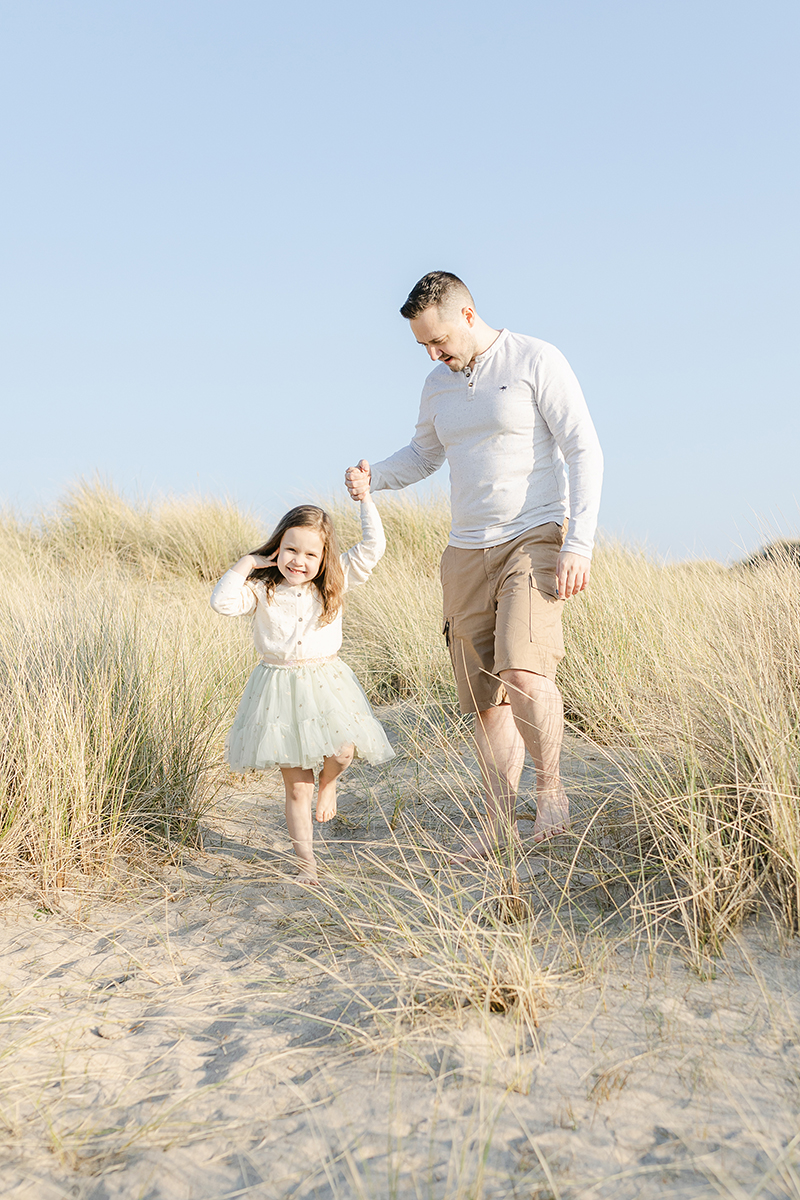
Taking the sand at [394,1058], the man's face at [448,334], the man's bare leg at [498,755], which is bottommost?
the sand at [394,1058]

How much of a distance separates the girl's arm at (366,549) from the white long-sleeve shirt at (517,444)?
308 millimetres

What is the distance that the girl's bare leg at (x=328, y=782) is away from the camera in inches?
126

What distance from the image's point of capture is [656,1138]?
1664 millimetres

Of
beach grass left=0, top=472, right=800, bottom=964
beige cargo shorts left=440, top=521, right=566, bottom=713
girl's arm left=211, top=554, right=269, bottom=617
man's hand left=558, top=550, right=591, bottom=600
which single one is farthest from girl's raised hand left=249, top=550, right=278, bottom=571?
man's hand left=558, top=550, right=591, bottom=600

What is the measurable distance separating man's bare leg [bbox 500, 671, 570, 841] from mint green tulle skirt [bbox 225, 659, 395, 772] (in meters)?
0.55

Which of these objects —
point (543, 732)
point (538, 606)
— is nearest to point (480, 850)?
point (543, 732)

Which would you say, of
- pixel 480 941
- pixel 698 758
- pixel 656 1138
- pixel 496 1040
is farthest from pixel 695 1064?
pixel 698 758

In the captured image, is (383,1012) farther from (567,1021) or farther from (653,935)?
(653,935)

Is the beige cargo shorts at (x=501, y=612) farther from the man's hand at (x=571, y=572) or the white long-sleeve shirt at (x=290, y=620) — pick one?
the white long-sleeve shirt at (x=290, y=620)

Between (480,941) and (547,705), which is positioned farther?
(547,705)

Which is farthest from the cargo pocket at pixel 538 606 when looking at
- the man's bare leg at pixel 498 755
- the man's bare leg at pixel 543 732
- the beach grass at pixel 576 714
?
the beach grass at pixel 576 714

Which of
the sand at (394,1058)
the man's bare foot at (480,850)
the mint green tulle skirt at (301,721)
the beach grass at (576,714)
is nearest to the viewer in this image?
the sand at (394,1058)

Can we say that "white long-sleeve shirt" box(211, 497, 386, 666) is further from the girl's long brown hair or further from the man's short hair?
the man's short hair

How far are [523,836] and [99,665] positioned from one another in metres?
1.91
